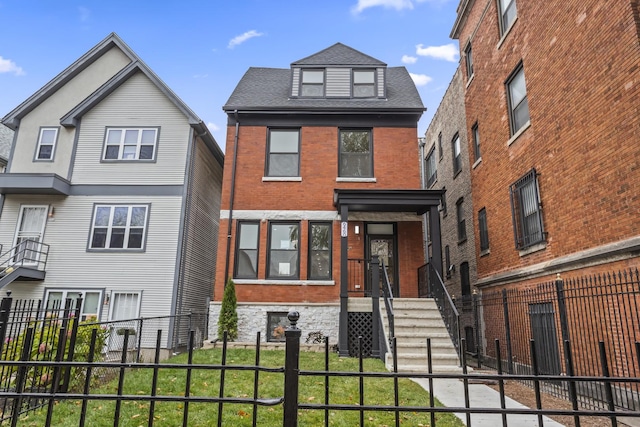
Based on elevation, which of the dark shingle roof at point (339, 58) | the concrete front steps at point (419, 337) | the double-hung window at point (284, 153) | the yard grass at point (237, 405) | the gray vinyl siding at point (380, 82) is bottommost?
the yard grass at point (237, 405)

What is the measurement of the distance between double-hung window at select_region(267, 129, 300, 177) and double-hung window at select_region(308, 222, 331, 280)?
2128mm

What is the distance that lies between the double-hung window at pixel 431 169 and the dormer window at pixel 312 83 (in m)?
8.18

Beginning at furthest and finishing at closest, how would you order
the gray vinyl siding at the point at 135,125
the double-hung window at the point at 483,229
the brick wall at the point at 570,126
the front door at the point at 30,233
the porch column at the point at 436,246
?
the gray vinyl siding at the point at 135,125 → the front door at the point at 30,233 → the double-hung window at the point at 483,229 → the porch column at the point at 436,246 → the brick wall at the point at 570,126

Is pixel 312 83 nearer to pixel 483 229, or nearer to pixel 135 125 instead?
pixel 135 125

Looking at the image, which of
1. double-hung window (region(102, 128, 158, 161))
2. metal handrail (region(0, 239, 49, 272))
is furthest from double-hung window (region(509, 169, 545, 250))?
metal handrail (region(0, 239, 49, 272))

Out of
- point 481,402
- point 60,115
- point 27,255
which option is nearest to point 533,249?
point 481,402

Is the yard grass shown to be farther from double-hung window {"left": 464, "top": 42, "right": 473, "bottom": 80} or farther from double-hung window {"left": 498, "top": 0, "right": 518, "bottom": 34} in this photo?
double-hung window {"left": 464, "top": 42, "right": 473, "bottom": 80}

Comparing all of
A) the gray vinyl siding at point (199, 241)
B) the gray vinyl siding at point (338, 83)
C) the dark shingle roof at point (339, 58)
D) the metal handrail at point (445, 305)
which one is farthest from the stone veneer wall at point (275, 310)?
the dark shingle roof at point (339, 58)

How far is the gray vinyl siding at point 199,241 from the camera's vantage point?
14.3 m

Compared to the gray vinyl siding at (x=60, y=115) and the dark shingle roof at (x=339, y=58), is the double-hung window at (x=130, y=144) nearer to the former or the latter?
the gray vinyl siding at (x=60, y=115)

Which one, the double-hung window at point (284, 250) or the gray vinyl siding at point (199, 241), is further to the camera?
the gray vinyl siding at point (199, 241)

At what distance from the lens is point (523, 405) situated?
6242mm

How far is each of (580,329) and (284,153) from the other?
10.3m

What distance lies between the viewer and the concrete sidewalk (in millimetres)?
5344
